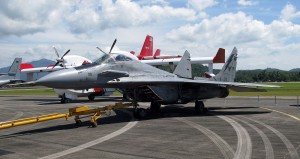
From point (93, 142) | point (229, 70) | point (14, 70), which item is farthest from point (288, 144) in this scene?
point (14, 70)

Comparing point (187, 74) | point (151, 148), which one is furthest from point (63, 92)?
point (151, 148)

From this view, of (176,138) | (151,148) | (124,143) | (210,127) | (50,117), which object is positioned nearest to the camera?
(151,148)

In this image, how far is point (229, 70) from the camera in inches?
895

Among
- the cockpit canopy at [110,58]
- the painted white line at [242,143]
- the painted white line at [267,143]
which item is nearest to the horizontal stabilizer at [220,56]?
the cockpit canopy at [110,58]

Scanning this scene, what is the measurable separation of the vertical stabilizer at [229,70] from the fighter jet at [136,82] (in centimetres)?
236

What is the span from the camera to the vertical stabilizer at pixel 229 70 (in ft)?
73.3

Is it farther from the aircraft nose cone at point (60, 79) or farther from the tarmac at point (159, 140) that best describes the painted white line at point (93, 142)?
the aircraft nose cone at point (60, 79)

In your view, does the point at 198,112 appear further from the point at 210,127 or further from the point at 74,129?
the point at 74,129

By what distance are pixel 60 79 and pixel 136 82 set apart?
3.96m

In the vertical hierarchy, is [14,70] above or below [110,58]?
above

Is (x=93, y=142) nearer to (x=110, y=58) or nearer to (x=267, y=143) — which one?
(x=267, y=143)

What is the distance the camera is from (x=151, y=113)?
19109 millimetres

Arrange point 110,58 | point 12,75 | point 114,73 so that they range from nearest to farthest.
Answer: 1. point 114,73
2. point 110,58
3. point 12,75

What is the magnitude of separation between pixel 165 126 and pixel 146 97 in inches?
139
